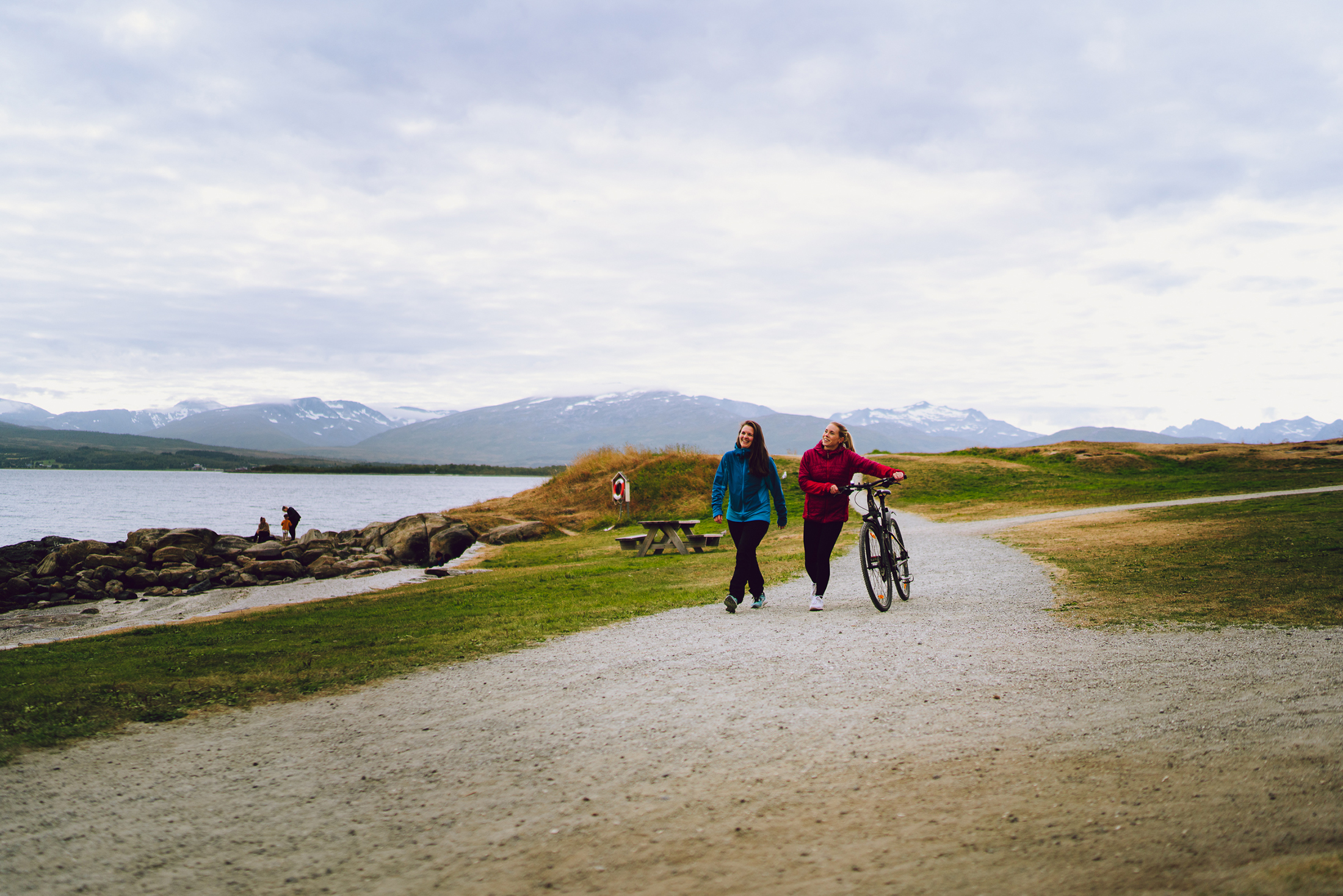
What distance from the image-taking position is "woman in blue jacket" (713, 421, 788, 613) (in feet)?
32.8

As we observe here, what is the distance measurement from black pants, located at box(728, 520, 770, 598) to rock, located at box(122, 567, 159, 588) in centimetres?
2187

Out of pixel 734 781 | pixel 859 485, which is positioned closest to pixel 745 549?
pixel 859 485

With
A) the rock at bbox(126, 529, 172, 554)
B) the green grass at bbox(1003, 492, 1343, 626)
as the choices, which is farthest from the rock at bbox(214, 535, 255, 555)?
the green grass at bbox(1003, 492, 1343, 626)

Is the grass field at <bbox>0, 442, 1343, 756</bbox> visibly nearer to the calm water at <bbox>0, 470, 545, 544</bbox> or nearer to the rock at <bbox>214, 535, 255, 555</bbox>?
the rock at <bbox>214, 535, 255, 555</bbox>

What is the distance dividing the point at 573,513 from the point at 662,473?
18.6 feet

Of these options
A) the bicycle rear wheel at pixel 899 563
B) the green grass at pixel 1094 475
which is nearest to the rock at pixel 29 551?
the bicycle rear wheel at pixel 899 563

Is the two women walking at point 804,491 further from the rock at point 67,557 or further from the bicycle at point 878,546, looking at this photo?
the rock at point 67,557

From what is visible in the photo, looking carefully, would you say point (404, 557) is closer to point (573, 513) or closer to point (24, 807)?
point (573, 513)

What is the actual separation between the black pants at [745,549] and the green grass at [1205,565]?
371 centimetres

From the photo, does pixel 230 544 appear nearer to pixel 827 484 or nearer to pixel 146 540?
pixel 146 540

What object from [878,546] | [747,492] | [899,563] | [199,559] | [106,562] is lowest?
[199,559]

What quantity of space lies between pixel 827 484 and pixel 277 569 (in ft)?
73.2

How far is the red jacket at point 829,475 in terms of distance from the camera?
384 inches

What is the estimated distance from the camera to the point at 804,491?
32.0 feet
